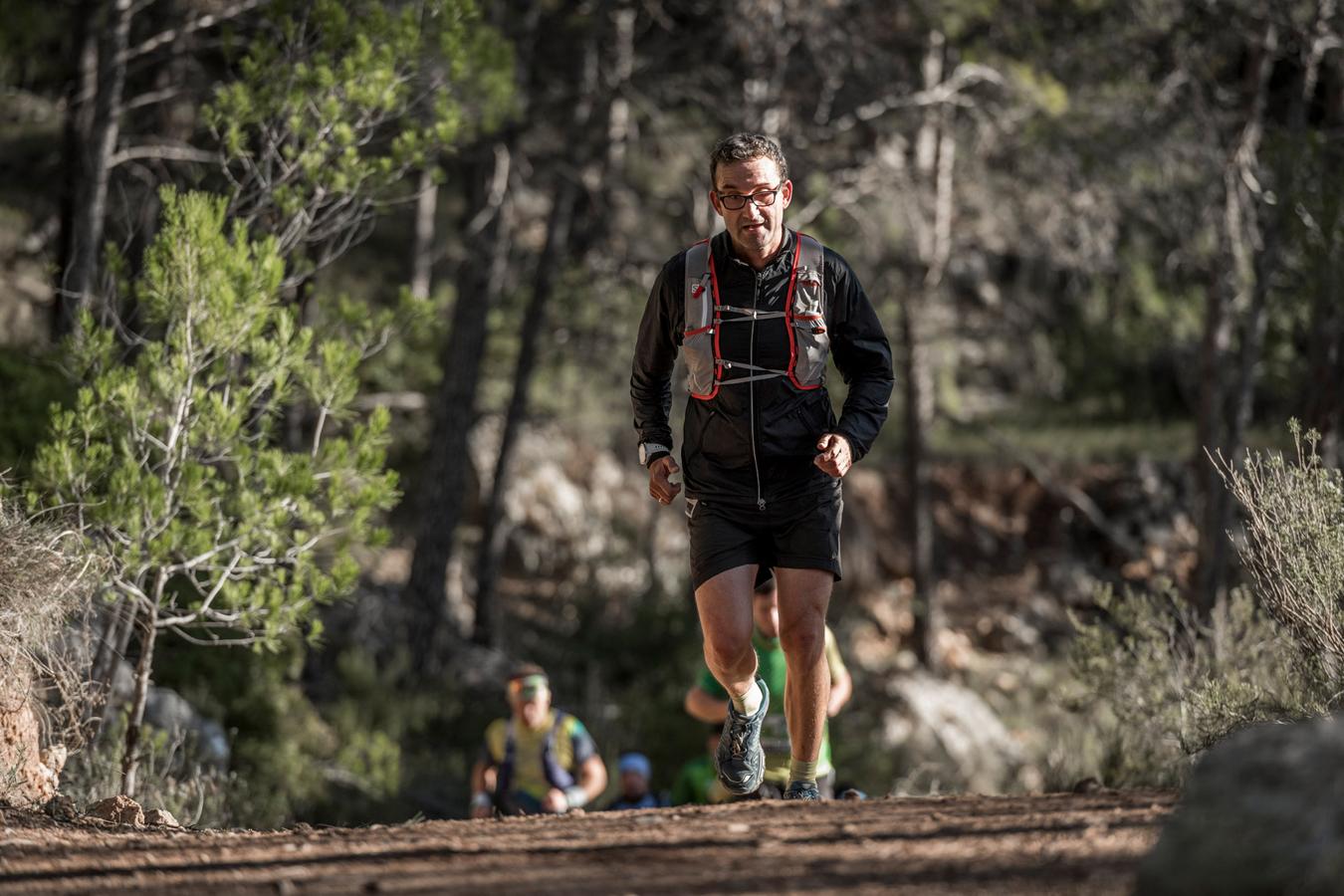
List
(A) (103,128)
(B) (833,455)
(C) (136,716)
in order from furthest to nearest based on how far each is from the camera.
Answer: (A) (103,128)
(C) (136,716)
(B) (833,455)

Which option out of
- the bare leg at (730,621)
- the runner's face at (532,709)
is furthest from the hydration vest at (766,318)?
the runner's face at (532,709)

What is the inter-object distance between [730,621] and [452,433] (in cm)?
1052

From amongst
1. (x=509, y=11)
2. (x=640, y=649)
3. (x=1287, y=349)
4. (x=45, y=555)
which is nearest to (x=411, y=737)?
(x=640, y=649)

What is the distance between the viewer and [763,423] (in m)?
4.91

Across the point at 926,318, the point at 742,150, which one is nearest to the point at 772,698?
the point at 742,150

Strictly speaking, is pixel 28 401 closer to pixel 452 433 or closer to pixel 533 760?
pixel 533 760

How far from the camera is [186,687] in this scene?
420 inches

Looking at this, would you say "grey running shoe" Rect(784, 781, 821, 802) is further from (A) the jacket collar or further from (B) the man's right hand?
(A) the jacket collar

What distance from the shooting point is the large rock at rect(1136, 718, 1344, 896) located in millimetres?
2691

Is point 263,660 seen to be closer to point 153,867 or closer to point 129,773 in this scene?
point 129,773

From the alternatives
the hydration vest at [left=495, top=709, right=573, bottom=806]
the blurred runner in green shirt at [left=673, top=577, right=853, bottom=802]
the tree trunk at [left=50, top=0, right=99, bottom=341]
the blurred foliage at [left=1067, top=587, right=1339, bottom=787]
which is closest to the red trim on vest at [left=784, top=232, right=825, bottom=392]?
the blurred runner in green shirt at [left=673, top=577, right=853, bottom=802]

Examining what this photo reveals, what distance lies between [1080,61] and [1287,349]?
12.0 feet

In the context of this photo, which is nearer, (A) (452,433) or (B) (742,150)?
(B) (742,150)

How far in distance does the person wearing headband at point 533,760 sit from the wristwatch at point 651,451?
10.3ft
